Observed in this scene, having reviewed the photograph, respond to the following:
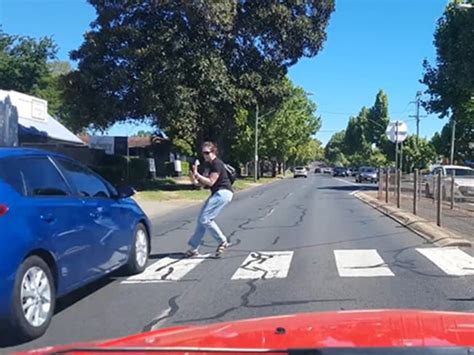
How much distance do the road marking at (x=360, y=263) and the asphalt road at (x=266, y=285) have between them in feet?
0.05

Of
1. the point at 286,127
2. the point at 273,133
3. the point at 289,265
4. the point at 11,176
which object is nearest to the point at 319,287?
the point at 289,265

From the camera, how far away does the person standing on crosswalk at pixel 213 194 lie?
33.4 feet

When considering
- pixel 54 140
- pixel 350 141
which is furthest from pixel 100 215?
pixel 350 141

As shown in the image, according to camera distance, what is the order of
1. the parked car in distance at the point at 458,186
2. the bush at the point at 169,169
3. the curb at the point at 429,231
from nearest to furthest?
1. the curb at the point at 429,231
2. the parked car in distance at the point at 458,186
3. the bush at the point at 169,169

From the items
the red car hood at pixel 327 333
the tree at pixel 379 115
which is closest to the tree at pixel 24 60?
the red car hood at pixel 327 333

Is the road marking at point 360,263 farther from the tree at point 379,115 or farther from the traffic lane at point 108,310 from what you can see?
the tree at point 379,115

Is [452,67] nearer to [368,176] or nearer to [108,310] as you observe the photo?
[368,176]

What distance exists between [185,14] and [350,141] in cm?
9851

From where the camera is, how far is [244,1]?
33438 millimetres

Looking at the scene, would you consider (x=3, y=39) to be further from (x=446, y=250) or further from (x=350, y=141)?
(x=350, y=141)

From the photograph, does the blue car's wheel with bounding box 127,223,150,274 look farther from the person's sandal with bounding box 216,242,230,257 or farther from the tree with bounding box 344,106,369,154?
→ the tree with bounding box 344,106,369,154

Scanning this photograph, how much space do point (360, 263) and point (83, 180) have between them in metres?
4.42

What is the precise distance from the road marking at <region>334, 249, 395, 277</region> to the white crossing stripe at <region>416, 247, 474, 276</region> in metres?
0.80

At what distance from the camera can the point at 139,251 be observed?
9016 mm
